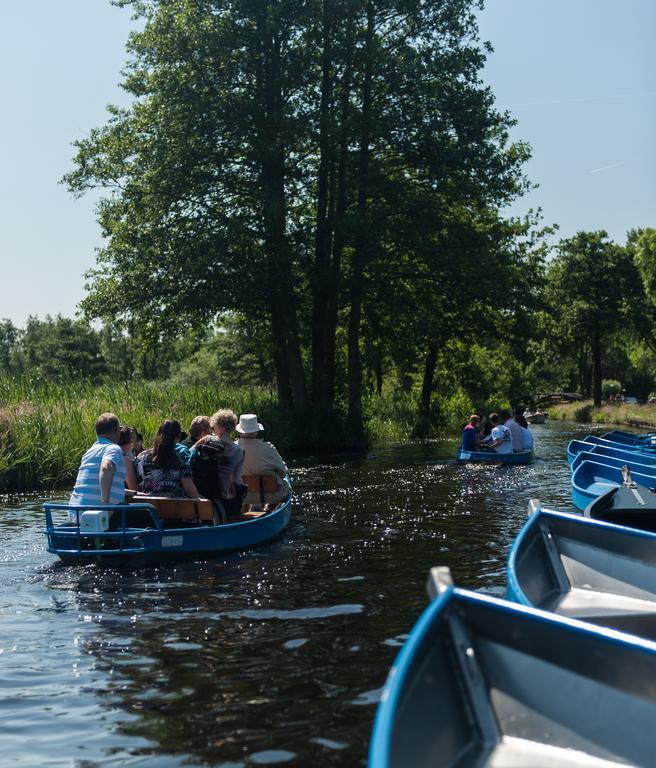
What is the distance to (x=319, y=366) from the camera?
3070 centimetres

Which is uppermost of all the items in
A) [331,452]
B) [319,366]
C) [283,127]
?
[283,127]

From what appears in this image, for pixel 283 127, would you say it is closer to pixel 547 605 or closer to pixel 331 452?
pixel 331 452

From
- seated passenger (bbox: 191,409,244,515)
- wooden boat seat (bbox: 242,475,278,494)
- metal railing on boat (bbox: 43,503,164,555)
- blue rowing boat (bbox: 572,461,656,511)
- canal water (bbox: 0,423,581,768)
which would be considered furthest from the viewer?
blue rowing boat (bbox: 572,461,656,511)

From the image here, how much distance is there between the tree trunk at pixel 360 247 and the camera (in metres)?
28.4

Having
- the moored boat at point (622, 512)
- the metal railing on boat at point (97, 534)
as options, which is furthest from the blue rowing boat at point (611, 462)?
the metal railing on boat at point (97, 534)

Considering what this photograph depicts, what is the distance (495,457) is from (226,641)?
15.6m

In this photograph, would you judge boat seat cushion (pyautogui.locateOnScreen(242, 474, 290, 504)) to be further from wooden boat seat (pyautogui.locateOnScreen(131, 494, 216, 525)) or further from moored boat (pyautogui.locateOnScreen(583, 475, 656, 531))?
moored boat (pyautogui.locateOnScreen(583, 475, 656, 531))

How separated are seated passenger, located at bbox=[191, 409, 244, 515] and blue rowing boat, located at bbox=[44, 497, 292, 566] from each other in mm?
484

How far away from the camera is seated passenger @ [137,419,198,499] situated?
10.8 metres

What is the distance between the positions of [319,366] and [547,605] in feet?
80.2

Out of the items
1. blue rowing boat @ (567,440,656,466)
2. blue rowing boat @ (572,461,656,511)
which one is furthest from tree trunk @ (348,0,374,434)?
blue rowing boat @ (572,461,656,511)

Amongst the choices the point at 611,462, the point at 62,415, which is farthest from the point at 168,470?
the point at 62,415

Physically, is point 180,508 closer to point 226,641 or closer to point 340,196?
point 226,641

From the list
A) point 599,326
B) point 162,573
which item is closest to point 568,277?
point 599,326
